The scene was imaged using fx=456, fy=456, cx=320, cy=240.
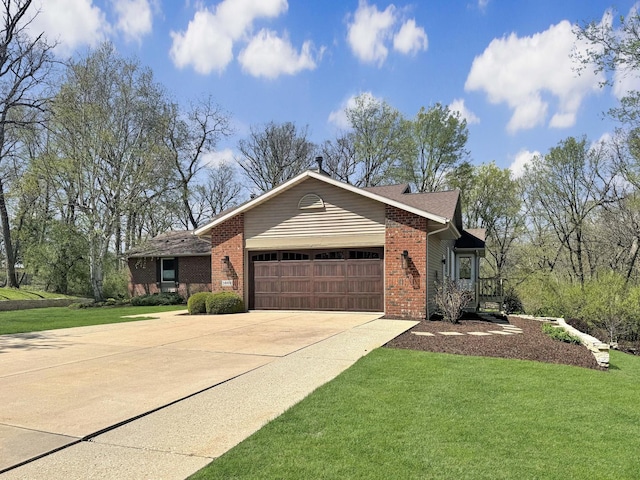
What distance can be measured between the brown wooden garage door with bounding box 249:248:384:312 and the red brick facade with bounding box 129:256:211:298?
824 cm

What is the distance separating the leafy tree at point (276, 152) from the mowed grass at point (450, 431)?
105ft

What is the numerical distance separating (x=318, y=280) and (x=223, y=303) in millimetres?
3314

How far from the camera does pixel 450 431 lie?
13.2ft

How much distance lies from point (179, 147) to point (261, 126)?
778cm

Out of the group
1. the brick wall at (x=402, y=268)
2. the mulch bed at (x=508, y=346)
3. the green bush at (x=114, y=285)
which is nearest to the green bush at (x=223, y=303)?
the brick wall at (x=402, y=268)

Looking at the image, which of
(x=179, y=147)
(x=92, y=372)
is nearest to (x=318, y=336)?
(x=92, y=372)

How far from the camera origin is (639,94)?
15695 mm

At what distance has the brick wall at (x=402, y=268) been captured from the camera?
13.7 meters

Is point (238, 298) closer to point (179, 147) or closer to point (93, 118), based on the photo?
point (93, 118)

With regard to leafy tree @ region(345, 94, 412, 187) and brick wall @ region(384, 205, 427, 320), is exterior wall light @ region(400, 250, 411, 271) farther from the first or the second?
leafy tree @ region(345, 94, 412, 187)

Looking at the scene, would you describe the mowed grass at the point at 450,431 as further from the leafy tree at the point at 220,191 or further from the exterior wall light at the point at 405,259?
the leafy tree at the point at 220,191

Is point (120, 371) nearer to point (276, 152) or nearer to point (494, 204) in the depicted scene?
point (494, 204)

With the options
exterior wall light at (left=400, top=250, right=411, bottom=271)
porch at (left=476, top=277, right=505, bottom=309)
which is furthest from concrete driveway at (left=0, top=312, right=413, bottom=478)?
porch at (left=476, top=277, right=505, bottom=309)

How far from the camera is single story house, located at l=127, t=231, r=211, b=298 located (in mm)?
23844
